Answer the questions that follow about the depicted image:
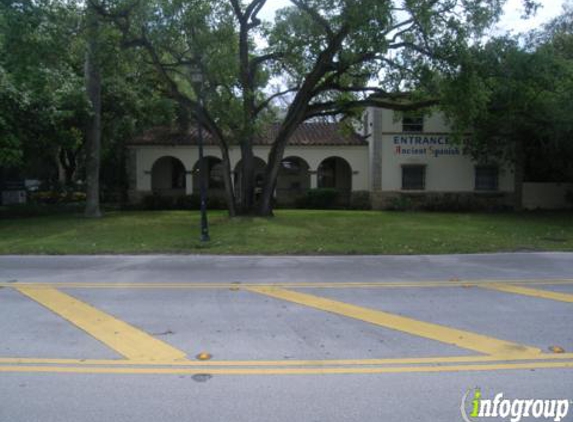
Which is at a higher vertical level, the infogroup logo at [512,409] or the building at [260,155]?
the building at [260,155]

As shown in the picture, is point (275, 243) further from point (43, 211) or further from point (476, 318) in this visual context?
point (43, 211)

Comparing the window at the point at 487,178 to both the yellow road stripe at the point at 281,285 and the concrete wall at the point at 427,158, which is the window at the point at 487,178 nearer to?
the concrete wall at the point at 427,158

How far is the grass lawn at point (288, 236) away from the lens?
483 inches

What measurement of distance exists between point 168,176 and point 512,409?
28179 mm

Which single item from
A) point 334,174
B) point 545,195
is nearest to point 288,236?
point 334,174

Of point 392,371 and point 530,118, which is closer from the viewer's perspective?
point 392,371

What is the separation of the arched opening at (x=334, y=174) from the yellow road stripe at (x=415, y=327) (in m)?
23.0

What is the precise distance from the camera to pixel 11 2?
16.1m

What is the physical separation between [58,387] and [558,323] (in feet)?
18.2

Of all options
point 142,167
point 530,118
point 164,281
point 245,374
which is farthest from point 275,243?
point 142,167

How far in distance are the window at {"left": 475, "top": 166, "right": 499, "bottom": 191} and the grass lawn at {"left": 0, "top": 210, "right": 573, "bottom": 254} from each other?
7398mm

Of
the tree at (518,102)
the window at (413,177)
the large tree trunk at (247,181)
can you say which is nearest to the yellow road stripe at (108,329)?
the large tree trunk at (247,181)

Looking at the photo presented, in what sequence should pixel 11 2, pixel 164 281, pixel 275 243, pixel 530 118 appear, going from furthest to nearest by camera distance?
→ pixel 530 118 → pixel 11 2 → pixel 275 243 → pixel 164 281

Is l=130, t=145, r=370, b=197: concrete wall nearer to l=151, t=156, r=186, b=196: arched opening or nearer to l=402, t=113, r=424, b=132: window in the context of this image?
l=151, t=156, r=186, b=196: arched opening
